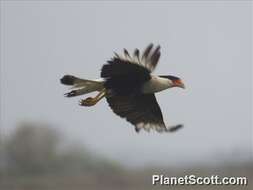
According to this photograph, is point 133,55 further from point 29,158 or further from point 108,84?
Result: point 29,158

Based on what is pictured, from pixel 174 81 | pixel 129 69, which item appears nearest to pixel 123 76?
pixel 129 69

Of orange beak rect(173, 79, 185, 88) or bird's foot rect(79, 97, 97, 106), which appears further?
bird's foot rect(79, 97, 97, 106)

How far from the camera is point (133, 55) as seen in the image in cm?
1141

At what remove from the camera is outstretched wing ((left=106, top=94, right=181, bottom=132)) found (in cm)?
1199

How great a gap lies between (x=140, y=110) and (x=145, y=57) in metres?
0.92

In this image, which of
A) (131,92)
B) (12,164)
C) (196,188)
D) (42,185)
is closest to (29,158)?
(12,164)

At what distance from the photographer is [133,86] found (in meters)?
11.8

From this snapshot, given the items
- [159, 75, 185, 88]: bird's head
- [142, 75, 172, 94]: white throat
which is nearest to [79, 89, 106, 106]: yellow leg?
[142, 75, 172, 94]: white throat

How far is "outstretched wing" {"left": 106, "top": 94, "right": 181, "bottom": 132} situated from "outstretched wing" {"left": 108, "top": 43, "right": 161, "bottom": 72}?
2.03 ft

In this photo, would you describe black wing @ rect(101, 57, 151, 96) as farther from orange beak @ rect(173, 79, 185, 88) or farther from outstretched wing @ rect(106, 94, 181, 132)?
orange beak @ rect(173, 79, 185, 88)

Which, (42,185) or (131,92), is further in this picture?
(42,185)

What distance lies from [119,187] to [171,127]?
1850 centimetres

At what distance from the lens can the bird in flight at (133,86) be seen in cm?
1143

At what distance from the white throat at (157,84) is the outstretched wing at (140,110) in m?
0.39
